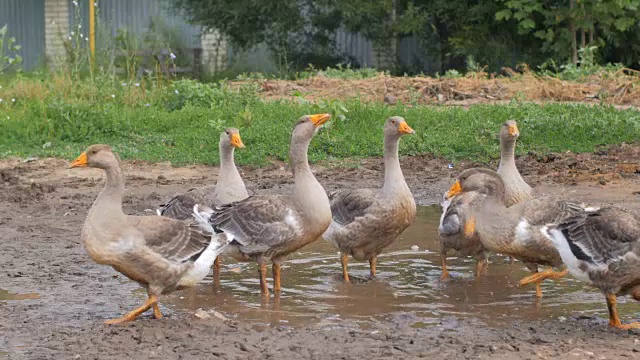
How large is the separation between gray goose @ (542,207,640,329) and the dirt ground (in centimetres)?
31

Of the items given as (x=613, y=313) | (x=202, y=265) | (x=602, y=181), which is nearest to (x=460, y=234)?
(x=613, y=313)

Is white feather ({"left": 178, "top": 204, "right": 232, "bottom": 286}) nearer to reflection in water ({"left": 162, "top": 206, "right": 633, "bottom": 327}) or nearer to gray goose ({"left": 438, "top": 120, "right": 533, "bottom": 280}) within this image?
reflection in water ({"left": 162, "top": 206, "right": 633, "bottom": 327})

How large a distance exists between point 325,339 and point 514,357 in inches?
50.2

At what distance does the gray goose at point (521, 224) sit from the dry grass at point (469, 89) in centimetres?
855

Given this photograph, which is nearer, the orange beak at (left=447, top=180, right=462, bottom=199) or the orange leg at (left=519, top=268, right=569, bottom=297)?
the orange leg at (left=519, top=268, right=569, bottom=297)

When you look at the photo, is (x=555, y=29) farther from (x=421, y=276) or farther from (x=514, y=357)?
(x=514, y=357)

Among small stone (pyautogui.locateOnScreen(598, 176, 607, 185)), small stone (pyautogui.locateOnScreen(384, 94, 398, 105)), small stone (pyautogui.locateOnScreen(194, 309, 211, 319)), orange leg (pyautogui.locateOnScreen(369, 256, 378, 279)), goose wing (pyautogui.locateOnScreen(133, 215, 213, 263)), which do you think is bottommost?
orange leg (pyautogui.locateOnScreen(369, 256, 378, 279))

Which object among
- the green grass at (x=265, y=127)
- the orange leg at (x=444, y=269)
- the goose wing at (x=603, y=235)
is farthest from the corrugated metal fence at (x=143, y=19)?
the goose wing at (x=603, y=235)

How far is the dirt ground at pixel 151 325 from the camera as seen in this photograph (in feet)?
21.6

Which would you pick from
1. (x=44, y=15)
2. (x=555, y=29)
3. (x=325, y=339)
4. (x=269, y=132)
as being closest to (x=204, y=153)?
(x=269, y=132)

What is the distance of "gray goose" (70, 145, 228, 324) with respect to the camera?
711 cm

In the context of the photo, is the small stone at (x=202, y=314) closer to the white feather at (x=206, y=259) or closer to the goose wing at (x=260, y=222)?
the white feather at (x=206, y=259)

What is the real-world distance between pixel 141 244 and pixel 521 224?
3118 mm

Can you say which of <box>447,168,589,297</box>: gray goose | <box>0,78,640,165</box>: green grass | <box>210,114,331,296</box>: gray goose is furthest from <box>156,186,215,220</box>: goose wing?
<box>0,78,640,165</box>: green grass
